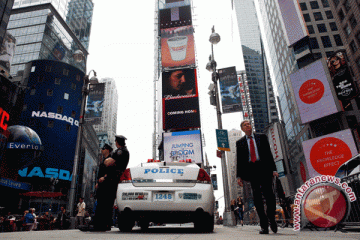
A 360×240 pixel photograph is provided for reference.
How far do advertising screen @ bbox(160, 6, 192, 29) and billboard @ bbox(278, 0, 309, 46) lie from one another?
1446 cm

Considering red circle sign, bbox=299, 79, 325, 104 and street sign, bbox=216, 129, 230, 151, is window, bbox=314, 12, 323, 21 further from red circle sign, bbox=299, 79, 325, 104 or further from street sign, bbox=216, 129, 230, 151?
street sign, bbox=216, 129, 230, 151

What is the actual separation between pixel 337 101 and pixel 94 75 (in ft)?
92.8

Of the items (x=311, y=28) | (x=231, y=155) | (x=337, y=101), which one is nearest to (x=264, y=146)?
(x=337, y=101)

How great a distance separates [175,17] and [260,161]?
41646 mm

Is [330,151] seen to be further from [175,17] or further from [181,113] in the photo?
[175,17]

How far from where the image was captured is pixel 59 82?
148 ft

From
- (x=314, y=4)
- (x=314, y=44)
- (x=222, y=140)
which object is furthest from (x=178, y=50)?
(x=314, y=4)

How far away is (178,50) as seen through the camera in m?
37.1

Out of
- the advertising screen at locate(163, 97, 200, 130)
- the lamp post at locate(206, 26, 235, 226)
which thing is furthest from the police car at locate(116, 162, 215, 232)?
the advertising screen at locate(163, 97, 200, 130)

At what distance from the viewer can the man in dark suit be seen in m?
4.40

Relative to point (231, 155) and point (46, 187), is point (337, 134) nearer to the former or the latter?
point (46, 187)

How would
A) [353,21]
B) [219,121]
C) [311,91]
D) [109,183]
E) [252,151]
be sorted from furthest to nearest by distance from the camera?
[353,21]
[311,91]
[219,121]
[109,183]
[252,151]

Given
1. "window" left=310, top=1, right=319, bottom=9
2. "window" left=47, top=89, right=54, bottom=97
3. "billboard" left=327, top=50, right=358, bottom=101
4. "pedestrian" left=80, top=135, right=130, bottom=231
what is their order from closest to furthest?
"pedestrian" left=80, top=135, right=130, bottom=231
"billboard" left=327, top=50, right=358, bottom=101
"window" left=47, top=89, right=54, bottom=97
"window" left=310, top=1, right=319, bottom=9

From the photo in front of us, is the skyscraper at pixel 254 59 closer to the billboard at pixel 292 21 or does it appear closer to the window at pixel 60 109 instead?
the billboard at pixel 292 21
